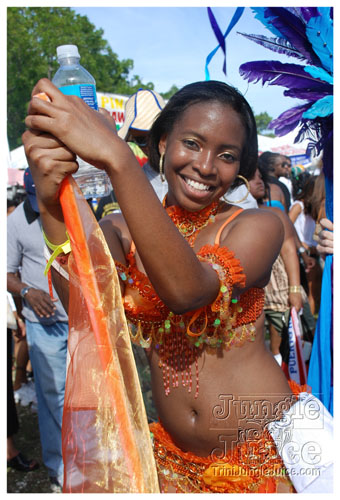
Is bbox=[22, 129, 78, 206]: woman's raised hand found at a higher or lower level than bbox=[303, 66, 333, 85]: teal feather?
lower

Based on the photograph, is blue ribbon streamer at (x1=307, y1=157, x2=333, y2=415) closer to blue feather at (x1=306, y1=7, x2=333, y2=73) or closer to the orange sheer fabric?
blue feather at (x1=306, y1=7, x2=333, y2=73)

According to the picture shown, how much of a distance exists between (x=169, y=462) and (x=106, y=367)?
0.88 meters

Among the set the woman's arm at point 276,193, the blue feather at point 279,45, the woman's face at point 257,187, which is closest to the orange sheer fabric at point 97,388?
the blue feather at point 279,45

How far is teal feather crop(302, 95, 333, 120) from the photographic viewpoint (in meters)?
2.29

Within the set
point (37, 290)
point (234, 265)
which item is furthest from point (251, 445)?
point (37, 290)

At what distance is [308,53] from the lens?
2.22 m

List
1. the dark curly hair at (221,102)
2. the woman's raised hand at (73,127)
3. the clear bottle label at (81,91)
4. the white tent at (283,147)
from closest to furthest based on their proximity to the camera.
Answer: the woman's raised hand at (73,127), the clear bottle label at (81,91), the dark curly hair at (221,102), the white tent at (283,147)

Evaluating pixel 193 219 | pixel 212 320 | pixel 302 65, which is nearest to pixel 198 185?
pixel 193 219

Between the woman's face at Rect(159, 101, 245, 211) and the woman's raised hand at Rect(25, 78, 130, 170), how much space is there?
66 centimetres

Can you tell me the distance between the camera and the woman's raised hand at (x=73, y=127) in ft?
3.17

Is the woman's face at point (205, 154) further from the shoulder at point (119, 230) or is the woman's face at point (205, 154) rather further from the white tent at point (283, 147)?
the white tent at point (283, 147)

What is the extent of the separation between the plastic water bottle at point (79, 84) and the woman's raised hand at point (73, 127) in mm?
223

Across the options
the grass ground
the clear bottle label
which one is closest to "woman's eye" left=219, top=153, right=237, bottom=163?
the clear bottle label
